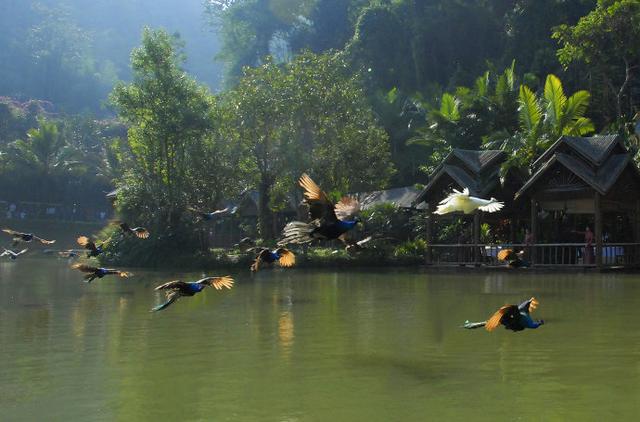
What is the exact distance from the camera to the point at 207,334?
15352 mm

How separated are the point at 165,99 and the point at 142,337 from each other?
25721 millimetres

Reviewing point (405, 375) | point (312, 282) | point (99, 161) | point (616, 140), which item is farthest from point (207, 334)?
point (99, 161)

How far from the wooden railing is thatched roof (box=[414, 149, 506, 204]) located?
2.22 metres

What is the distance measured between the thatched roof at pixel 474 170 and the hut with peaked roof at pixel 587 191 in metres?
1.39

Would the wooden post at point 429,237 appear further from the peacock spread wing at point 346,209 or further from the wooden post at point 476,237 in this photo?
the peacock spread wing at point 346,209

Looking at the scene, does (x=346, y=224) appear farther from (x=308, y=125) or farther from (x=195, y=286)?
(x=308, y=125)

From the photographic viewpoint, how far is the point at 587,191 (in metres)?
29.8

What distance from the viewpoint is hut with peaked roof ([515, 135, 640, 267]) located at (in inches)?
1142

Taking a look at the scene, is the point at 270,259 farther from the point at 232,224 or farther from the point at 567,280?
the point at 232,224

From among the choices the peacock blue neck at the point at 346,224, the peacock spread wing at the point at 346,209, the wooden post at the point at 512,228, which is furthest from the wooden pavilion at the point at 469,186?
the peacock blue neck at the point at 346,224

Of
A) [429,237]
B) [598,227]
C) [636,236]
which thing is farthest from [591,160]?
[429,237]

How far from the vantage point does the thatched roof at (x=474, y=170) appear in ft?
107

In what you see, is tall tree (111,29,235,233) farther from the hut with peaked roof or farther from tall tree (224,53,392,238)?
the hut with peaked roof

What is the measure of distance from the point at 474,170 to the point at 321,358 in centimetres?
2103
